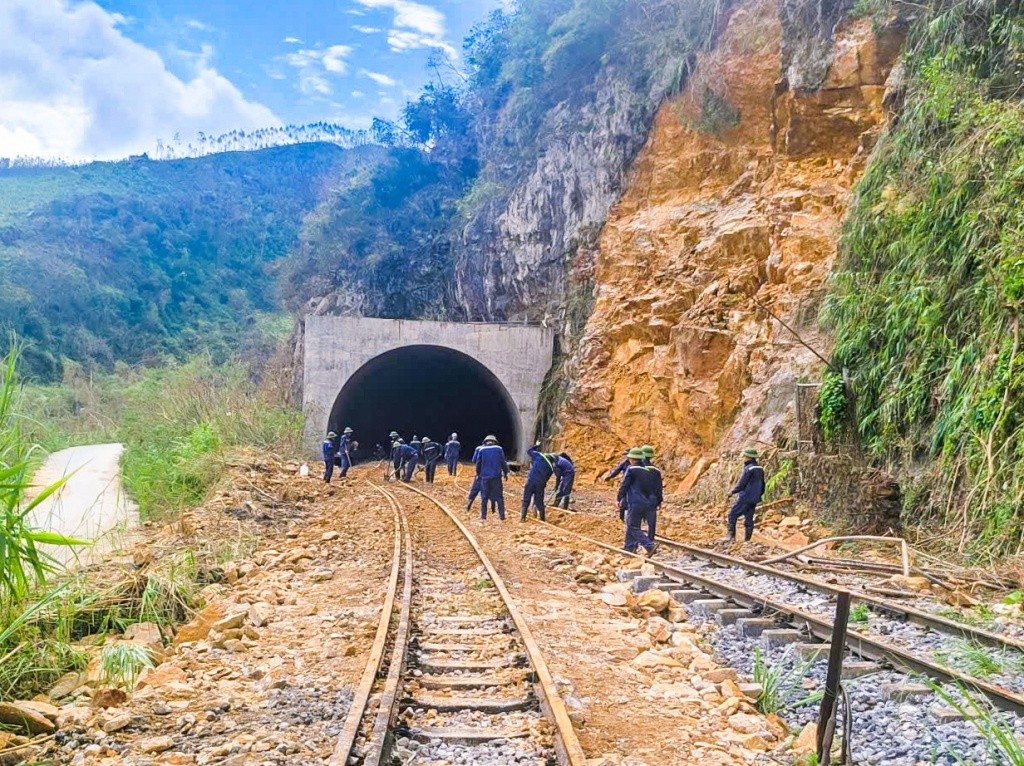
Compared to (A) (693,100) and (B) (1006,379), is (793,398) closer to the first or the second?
(B) (1006,379)

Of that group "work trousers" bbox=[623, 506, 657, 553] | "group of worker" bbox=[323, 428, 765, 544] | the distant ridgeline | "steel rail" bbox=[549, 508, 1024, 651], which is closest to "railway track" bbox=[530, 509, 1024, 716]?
"steel rail" bbox=[549, 508, 1024, 651]

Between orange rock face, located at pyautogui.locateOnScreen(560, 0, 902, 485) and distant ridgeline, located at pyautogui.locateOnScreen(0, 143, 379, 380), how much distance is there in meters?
32.8

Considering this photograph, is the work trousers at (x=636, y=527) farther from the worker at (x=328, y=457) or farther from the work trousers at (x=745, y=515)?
the worker at (x=328, y=457)

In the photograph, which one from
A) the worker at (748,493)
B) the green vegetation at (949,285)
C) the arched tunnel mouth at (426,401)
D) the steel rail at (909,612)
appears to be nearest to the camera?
the steel rail at (909,612)

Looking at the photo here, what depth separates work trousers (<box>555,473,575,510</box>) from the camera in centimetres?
1367

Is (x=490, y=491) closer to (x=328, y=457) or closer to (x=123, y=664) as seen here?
(x=328, y=457)

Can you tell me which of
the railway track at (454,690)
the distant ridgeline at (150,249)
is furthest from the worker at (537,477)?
the distant ridgeline at (150,249)

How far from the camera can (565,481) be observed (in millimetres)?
13688

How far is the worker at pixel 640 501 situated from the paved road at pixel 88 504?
17.6ft

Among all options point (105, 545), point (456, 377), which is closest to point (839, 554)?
point (105, 545)

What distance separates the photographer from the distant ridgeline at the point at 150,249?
49.6 metres

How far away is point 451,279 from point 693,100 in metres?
15.5

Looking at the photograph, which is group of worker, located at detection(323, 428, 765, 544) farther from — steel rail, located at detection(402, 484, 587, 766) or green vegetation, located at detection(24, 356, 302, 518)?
green vegetation, located at detection(24, 356, 302, 518)

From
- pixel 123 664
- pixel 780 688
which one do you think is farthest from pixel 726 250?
pixel 123 664
